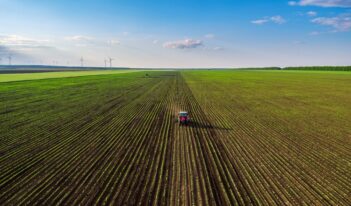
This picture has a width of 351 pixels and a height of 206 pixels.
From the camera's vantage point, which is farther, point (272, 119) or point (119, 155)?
point (272, 119)

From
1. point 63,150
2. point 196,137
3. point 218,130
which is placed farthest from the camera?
point 218,130

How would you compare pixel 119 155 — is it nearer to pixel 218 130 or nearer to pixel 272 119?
pixel 218 130

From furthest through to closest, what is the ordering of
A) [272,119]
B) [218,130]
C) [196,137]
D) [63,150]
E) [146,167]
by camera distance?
[272,119] → [218,130] → [196,137] → [63,150] → [146,167]

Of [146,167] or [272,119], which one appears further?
[272,119]

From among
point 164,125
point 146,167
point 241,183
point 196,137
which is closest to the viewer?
point 241,183

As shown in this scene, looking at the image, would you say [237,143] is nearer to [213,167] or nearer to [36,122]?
[213,167]

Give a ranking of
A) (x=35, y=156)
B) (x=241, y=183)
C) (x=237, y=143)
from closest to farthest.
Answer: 1. (x=241, y=183)
2. (x=35, y=156)
3. (x=237, y=143)

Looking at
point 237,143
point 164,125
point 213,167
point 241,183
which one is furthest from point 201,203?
point 164,125

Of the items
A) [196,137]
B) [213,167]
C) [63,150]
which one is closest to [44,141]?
[63,150]
